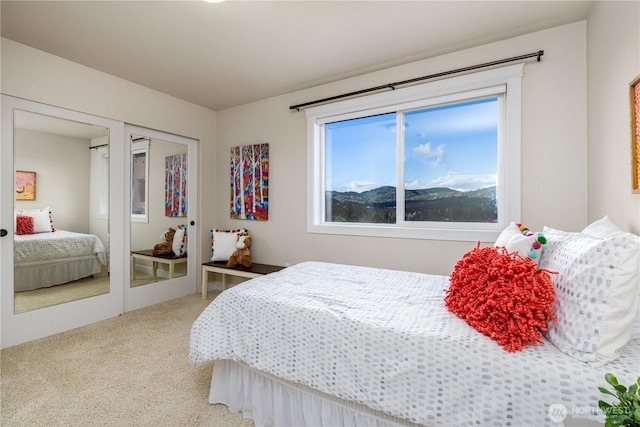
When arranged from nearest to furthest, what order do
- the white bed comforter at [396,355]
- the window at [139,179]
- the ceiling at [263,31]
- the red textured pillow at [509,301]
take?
the white bed comforter at [396,355]
the red textured pillow at [509,301]
the ceiling at [263,31]
the window at [139,179]

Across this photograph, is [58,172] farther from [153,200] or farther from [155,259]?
[155,259]

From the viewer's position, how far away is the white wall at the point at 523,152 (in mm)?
2264

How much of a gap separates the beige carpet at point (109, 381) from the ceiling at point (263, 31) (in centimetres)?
254

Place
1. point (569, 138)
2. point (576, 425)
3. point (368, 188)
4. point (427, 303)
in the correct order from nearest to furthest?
point (576, 425), point (427, 303), point (569, 138), point (368, 188)

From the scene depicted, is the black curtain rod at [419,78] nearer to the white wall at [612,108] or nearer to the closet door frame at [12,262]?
the white wall at [612,108]

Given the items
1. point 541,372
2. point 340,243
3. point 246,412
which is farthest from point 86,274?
point 541,372

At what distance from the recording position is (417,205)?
2982 millimetres

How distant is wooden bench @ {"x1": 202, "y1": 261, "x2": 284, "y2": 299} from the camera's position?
11.2 feet

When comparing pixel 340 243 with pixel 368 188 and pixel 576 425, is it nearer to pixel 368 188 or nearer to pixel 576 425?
pixel 368 188

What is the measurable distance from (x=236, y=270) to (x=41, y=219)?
1851 millimetres

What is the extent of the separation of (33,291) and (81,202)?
88cm

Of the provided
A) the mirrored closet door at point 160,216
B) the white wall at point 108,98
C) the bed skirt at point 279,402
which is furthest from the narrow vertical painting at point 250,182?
the bed skirt at point 279,402

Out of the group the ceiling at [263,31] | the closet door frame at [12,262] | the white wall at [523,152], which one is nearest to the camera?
the ceiling at [263,31]

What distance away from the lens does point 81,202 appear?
2982 millimetres
